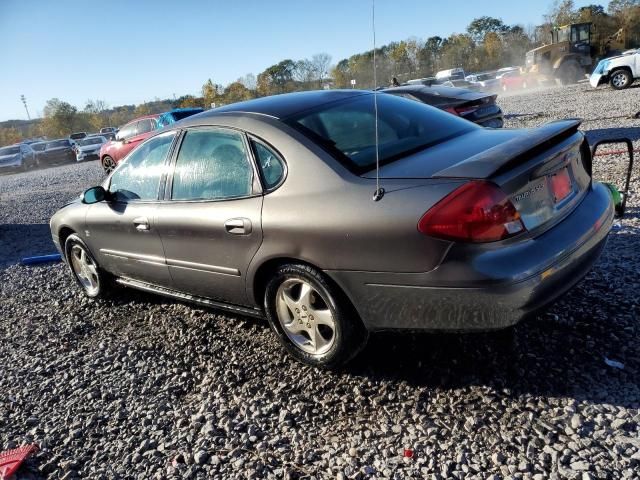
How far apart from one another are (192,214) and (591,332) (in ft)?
8.24

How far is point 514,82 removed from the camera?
33.1 meters

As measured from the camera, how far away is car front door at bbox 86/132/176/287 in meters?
3.74

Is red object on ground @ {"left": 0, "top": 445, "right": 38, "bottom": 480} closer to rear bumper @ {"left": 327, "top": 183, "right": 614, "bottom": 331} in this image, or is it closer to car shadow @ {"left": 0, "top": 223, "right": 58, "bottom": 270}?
rear bumper @ {"left": 327, "top": 183, "right": 614, "bottom": 331}

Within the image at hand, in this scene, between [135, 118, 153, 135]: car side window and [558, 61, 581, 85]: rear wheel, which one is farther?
[558, 61, 581, 85]: rear wheel

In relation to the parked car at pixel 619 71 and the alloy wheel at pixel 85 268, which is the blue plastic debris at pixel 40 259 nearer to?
the alloy wheel at pixel 85 268

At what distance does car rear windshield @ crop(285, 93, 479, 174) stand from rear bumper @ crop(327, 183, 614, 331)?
651 millimetres

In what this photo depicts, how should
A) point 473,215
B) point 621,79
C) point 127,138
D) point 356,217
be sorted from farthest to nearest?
point 621,79
point 127,138
point 356,217
point 473,215

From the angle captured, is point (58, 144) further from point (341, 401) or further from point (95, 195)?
point (341, 401)

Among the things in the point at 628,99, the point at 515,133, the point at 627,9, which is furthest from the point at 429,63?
the point at 515,133

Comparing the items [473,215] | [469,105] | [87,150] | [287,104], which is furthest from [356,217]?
[87,150]

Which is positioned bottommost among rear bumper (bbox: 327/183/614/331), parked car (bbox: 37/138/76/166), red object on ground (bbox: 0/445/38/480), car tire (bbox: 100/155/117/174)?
parked car (bbox: 37/138/76/166)

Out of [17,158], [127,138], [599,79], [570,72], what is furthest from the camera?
[17,158]

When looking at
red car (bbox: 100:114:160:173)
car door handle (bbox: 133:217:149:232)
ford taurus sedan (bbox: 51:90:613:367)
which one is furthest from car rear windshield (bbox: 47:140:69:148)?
car door handle (bbox: 133:217:149:232)

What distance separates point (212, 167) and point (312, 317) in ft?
3.90
